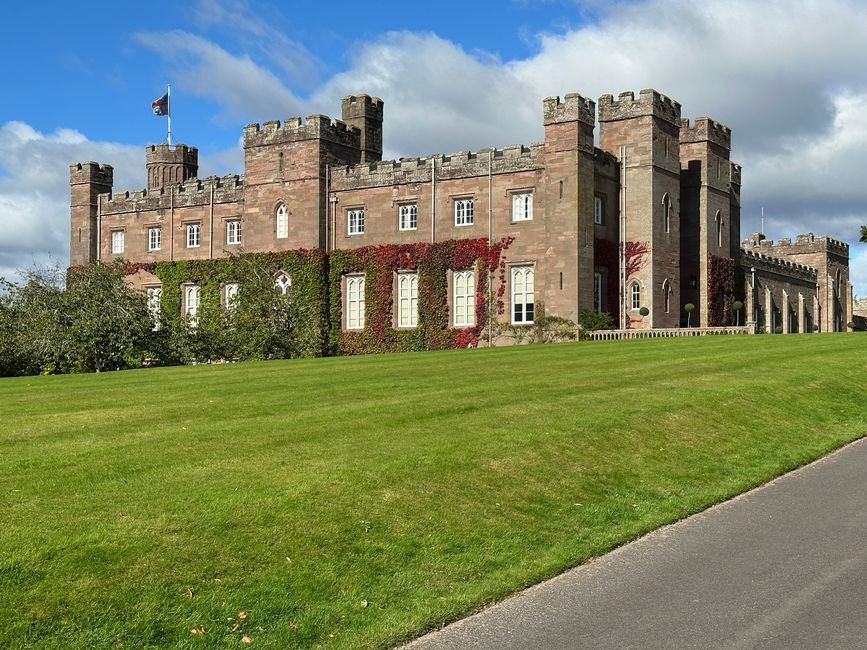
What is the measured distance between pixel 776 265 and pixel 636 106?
56.2ft

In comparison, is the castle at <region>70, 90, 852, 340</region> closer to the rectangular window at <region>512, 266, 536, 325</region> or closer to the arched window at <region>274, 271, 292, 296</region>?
the rectangular window at <region>512, 266, 536, 325</region>

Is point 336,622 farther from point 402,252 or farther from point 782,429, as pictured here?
point 402,252

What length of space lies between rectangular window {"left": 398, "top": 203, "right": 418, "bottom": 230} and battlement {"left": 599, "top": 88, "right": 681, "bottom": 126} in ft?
31.1

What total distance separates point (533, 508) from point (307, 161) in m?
39.8

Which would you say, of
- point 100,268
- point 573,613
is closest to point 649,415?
point 573,613

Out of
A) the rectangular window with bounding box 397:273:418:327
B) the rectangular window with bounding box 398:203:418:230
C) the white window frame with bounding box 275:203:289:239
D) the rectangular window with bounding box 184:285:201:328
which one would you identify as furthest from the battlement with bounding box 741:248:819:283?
the rectangular window with bounding box 184:285:201:328

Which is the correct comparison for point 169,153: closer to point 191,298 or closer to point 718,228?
point 191,298

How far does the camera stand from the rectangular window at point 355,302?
47531 mm

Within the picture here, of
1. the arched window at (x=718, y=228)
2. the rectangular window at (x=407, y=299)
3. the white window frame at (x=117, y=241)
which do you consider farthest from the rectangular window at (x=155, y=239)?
the arched window at (x=718, y=228)

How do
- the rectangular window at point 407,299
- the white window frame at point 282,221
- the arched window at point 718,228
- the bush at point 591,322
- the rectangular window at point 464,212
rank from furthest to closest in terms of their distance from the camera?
1. the white window frame at point 282,221
2. the arched window at point 718,228
3. the rectangular window at point 407,299
4. the rectangular window at point 464,212
5. the bush at point 591,322

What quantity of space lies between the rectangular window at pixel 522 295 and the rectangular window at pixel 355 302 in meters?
7.97

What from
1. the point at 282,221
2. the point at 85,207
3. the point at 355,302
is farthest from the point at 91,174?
the point at 355,302

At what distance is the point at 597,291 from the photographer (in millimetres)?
43000

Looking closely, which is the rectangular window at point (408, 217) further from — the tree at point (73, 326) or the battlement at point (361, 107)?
the tree at point (73, 326)
